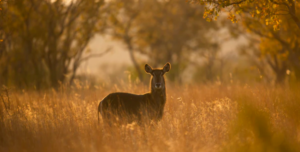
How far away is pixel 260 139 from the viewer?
6871mm

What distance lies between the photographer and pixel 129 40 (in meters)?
35.9

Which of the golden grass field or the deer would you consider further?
the deer

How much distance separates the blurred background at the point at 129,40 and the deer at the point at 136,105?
2.39 metres

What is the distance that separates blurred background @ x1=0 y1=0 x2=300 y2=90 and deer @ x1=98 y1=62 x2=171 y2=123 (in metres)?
2.39

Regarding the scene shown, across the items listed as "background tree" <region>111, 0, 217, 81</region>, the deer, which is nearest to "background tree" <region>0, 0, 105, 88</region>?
the deer

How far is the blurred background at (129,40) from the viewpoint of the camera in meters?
18.1

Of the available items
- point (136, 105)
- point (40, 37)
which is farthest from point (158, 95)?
point (40, 37)

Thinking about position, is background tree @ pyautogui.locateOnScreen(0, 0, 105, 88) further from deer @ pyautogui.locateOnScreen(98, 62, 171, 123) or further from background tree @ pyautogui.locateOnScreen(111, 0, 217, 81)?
background tree @ pyautogui.locateOnScreen(111, 0, 217, 81)

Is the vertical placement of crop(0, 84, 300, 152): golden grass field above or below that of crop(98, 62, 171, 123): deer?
below

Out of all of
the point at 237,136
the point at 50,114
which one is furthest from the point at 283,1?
the point at 50,114

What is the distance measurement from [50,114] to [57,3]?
12.3 metres

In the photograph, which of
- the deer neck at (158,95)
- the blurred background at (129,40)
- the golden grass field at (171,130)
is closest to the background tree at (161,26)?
the blurred background at (129,40)

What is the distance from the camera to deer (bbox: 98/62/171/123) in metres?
8.84

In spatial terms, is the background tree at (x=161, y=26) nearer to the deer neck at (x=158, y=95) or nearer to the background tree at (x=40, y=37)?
the background tree at (x=40, y=37)
